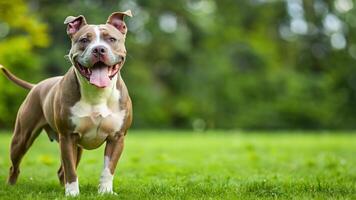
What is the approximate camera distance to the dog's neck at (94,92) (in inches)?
254

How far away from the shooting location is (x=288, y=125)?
1422 inches

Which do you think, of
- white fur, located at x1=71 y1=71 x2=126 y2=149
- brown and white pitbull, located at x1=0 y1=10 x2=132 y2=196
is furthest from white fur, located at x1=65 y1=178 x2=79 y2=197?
white fur, located at x1=71 y1=71 x2=126 y2=149

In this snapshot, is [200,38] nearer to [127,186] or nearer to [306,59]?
[306,59]

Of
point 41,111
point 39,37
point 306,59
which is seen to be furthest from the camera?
point 306,59

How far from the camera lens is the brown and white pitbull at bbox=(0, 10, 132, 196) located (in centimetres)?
624

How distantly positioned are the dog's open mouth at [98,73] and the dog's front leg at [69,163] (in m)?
0.71

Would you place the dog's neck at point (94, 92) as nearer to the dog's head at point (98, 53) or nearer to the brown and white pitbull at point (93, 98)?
the brown and white pitbull at point (93, 98)

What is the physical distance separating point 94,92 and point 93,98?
0.07m

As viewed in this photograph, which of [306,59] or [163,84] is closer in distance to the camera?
[163,84]

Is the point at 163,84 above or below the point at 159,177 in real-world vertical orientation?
above

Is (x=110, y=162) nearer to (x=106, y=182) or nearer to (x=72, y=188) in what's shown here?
(x=106, y=182)

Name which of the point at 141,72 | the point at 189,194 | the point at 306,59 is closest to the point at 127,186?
the point at 189,194

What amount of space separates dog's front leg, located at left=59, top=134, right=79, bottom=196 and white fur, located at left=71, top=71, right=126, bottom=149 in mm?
139

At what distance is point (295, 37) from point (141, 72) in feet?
38.2
